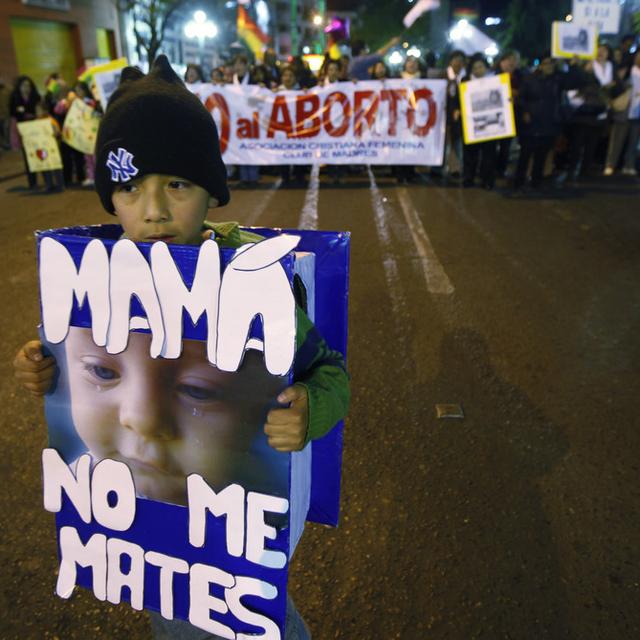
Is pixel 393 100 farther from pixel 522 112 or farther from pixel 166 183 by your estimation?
pixel 166 183

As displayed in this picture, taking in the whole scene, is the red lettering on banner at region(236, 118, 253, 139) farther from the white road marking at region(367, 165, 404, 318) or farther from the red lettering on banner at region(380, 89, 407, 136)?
the white road marking at region(367, 165, 404, 318)

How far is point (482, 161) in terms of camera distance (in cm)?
946

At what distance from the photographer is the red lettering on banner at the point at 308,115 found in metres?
10.0

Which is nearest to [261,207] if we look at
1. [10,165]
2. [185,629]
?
[185,629]

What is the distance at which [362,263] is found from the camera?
5.48 meters

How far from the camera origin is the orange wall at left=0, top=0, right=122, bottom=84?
19.1 metres

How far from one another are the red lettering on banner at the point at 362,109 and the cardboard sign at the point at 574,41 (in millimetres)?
3705

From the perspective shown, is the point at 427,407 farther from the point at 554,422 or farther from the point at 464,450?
the point at 554,422

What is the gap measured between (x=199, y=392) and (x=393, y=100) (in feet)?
31.6

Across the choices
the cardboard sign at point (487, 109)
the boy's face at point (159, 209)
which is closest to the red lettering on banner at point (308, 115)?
the cardboard sign at point (487, 109)

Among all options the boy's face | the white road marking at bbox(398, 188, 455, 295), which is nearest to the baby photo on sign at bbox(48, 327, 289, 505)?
the boy's face

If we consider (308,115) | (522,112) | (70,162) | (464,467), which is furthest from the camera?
(70,162)

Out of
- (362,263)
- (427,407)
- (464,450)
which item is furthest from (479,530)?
(362,263)

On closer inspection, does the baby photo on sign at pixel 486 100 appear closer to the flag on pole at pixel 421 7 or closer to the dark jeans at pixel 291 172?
the dark jeans at pixel 291 172
